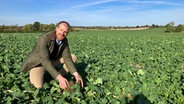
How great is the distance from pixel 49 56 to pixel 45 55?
0.38 metres

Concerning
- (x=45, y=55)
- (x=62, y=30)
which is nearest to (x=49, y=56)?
(x=45, y=55)

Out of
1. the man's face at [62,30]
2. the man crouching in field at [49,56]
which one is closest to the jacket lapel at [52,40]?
the man crouching in field at [49,56]

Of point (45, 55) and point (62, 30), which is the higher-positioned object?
point (62, 30)

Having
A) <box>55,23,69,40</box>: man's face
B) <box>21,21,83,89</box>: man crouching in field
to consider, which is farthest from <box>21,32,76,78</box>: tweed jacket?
<box>55,23,69,40</box>: man's face

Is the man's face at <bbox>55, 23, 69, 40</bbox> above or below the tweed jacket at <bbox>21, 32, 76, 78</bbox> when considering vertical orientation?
above

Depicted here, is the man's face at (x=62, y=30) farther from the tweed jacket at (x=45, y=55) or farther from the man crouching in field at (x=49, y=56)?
the tweed jacket at (x=45, y=55)

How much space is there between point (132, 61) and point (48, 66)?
5.70 meters

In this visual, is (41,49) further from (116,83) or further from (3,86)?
(116,83)

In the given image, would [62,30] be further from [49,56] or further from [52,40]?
[49,56]

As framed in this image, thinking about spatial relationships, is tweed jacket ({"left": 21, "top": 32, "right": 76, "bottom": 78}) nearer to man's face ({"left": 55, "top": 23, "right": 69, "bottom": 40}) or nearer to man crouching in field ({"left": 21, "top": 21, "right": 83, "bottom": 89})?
man crouching in field ({"left": 21, "top": 21, "right": 83, "bottom": 89})

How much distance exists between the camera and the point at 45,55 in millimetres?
5547

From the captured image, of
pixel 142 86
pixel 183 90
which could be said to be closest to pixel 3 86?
pixel 142 86

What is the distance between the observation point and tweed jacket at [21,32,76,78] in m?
5.45

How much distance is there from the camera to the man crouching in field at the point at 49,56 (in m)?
5.33
